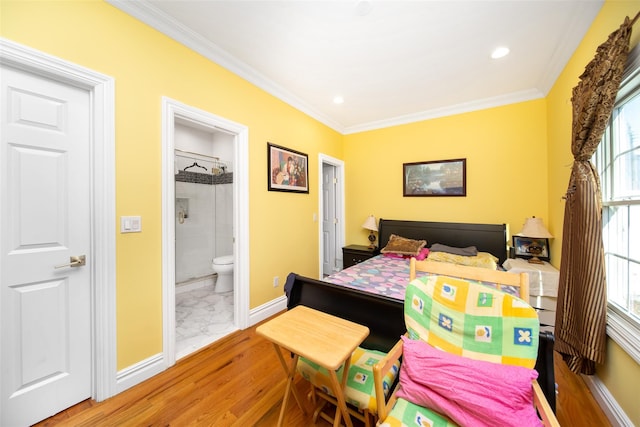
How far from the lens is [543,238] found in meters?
2.65

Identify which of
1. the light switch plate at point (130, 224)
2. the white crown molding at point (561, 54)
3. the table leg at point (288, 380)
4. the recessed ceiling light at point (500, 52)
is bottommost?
the table leg at point (288, 380)

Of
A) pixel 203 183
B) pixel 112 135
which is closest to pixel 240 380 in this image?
pixel 112 135

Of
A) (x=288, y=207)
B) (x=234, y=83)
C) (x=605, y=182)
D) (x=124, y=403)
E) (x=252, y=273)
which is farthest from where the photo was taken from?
(x=288, y=207)

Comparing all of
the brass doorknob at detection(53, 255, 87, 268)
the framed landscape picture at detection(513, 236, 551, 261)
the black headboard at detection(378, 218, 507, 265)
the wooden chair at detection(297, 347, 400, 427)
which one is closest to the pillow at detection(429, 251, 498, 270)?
the black headboard at detection(378, 218, 507, 265)

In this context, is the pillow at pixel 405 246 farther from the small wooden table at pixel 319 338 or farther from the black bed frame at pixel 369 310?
the small wooden table at pixel 319 338

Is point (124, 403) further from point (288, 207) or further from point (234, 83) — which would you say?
point (234, 83)

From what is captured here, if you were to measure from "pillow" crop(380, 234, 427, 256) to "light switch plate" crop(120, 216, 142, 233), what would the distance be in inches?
111

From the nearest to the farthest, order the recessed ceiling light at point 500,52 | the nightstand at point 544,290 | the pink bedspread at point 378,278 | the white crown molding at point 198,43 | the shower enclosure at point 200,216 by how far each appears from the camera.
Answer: the white crown molding at point 198,43
the pink bedspread at point 378,278
the recessed ceiling light at point 500,52
the nightstand at point 544,290
the shower enclosure at point 200,216

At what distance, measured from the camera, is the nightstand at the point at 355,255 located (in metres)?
3.63

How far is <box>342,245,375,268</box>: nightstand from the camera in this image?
363 centimetres

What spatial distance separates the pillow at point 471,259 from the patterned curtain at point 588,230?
32.7 inches

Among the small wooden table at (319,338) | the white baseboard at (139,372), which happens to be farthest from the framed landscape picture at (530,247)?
the white baseboard at (139,372)

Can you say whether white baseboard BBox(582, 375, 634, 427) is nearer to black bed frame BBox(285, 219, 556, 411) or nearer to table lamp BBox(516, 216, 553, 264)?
black bed frame BBox(285, 219, 556, 411)

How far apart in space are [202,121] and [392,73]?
6.67 feet
